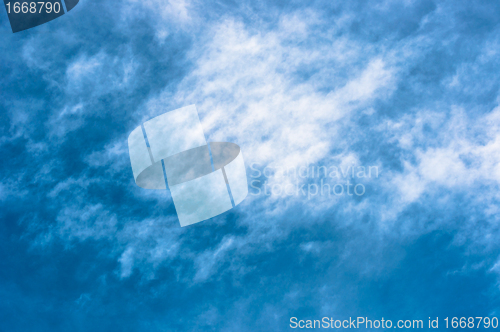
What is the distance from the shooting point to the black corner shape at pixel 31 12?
48281 millimetres

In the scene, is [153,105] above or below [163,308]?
above

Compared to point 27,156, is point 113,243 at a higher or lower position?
lower

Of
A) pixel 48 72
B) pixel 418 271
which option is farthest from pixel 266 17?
pixel 418 271

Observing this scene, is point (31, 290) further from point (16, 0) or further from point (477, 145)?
point (477, 145)

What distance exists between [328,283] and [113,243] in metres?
25.3

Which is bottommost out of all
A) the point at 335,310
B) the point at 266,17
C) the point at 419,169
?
the point at 335,310

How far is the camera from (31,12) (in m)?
48.6

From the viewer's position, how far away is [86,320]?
47719 mm

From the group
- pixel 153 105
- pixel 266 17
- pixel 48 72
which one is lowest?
pixel 153 105

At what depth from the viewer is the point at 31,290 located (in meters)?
47.9

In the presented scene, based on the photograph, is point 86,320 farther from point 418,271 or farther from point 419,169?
point 419,169

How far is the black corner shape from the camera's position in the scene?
48281mm

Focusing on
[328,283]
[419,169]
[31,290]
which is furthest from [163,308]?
[419,169]

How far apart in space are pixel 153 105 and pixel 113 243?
16.6 meters
